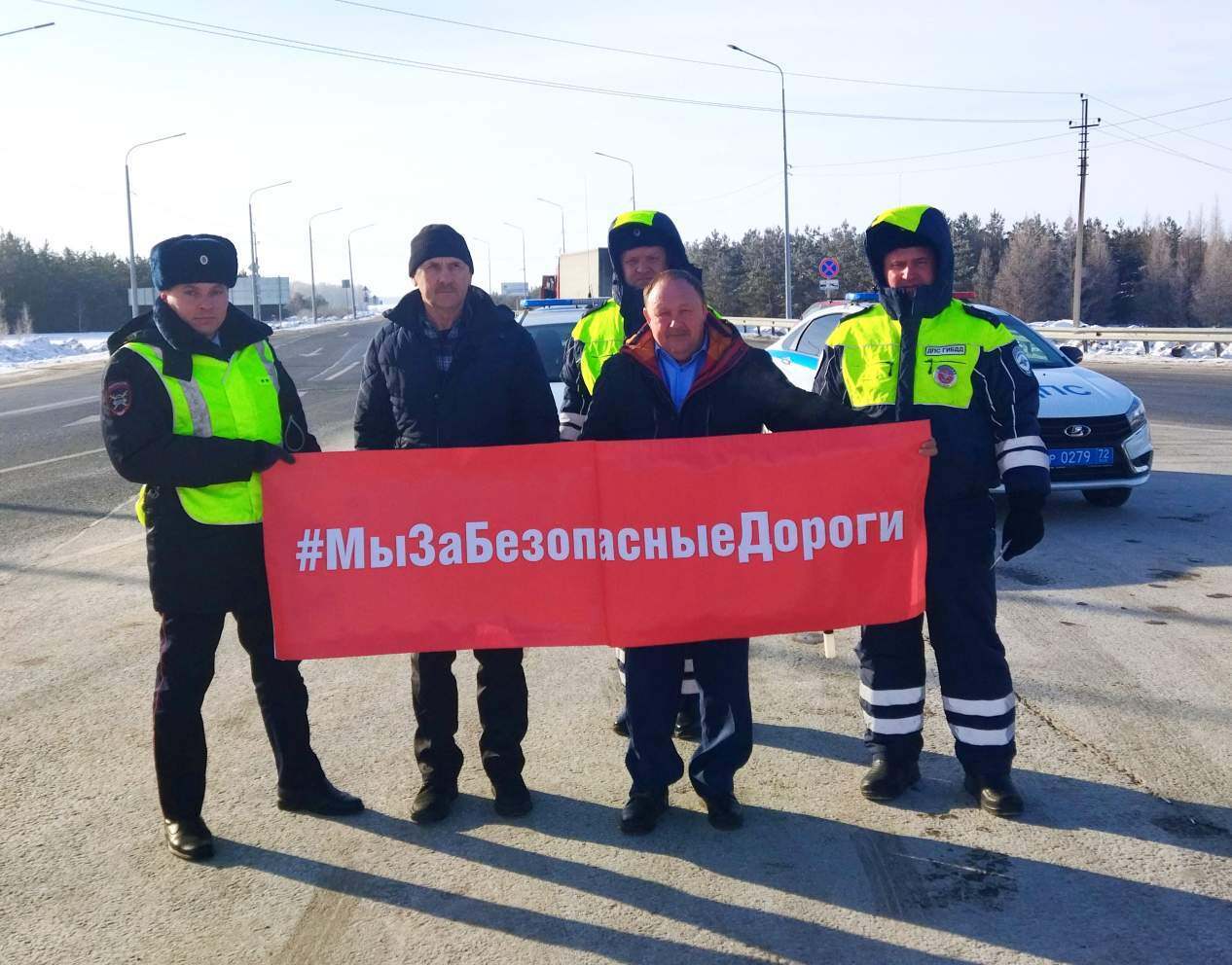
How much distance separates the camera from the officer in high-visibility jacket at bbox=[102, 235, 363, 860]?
374 cm

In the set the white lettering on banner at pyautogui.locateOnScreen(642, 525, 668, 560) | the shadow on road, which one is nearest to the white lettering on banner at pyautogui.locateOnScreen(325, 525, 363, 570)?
the white lettering on banner at pyautogui.locateOnScreen(642, 525, 668, 560)

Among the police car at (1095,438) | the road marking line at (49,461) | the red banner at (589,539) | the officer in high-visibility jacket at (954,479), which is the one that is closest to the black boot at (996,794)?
the officer in high-visibility jacket at (954,479)

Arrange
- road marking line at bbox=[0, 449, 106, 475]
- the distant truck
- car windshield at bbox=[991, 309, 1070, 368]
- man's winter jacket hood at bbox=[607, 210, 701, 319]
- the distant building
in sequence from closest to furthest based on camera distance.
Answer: man's winter jacket hood at bbox=[607, 210, 701, 319]
car windshield at bbox=[991, 309, 1070, 368]
road marking line at bbox=[0, 449, 106, 475]
the distant truck
the distant building

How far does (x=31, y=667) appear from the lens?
5.83 meters

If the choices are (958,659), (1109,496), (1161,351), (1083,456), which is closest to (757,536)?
(958,659)

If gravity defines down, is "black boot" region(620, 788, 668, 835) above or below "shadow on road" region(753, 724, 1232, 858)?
above

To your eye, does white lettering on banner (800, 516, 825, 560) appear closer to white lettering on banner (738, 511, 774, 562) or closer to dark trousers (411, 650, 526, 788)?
white lettering on banner (738, 511, 774, 562)

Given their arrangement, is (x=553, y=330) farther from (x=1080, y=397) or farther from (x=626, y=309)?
(x=626, y=309)

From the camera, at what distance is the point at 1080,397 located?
30.1ft

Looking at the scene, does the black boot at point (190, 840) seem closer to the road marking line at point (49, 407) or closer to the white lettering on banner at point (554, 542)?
the white lettering on banner at point (554, 542)

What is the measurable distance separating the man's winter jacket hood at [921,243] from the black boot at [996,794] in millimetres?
1667

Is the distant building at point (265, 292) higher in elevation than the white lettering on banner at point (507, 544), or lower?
higher

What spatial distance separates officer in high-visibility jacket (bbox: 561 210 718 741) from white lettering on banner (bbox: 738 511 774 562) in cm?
93

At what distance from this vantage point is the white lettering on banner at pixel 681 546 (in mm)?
4105
